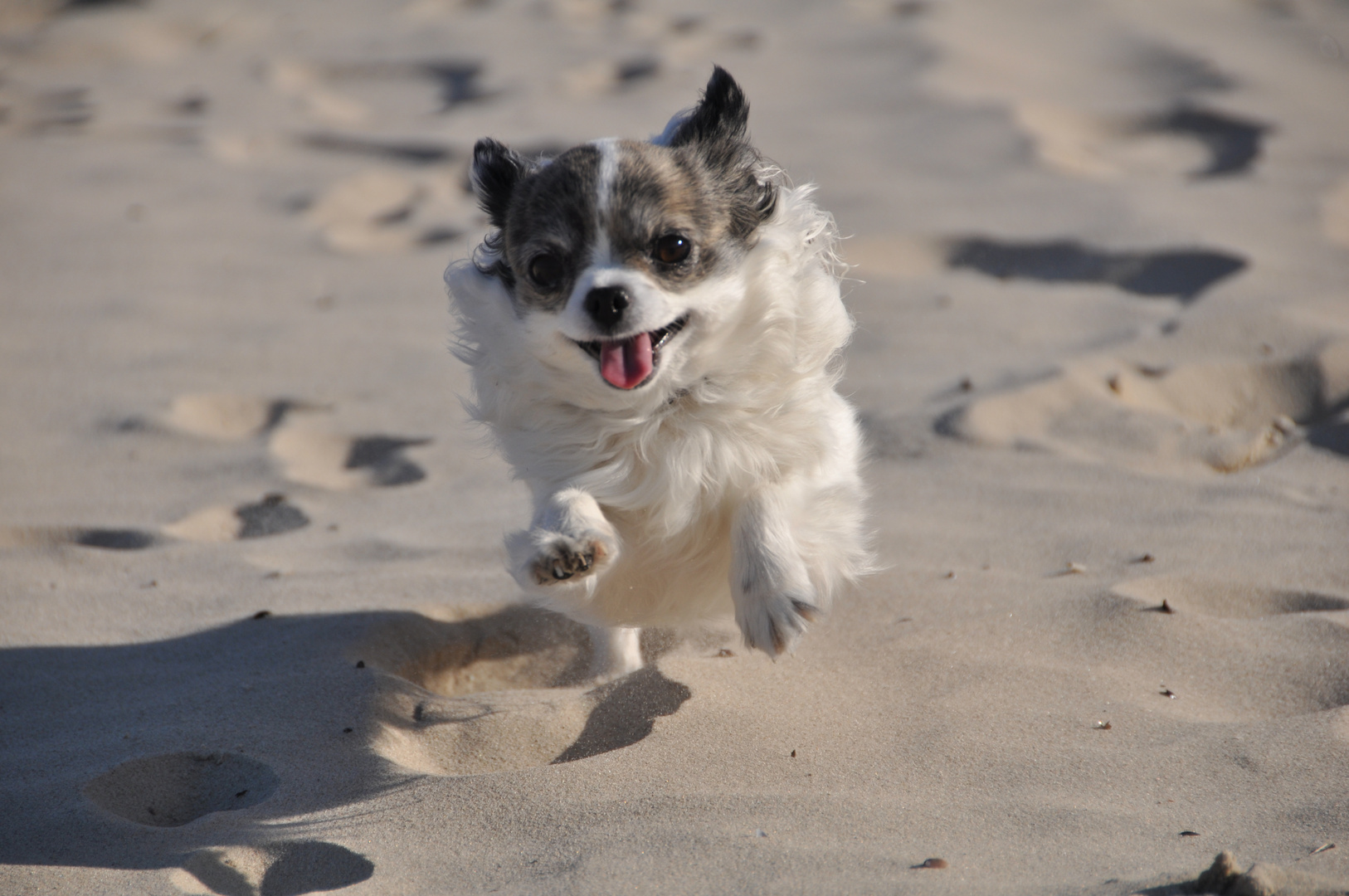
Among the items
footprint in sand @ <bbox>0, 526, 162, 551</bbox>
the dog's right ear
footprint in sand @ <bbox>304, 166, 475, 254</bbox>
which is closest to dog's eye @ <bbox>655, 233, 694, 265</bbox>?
the dog's right ear

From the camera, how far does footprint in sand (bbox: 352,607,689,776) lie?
10.1ft

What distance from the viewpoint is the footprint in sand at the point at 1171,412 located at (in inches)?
177

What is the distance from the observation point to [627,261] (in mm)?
3025

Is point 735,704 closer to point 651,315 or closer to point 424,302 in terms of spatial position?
point 651,315

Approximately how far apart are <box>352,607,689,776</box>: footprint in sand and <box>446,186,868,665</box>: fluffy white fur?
25 centimetres

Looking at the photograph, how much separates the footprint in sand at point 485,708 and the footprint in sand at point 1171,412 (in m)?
2.02

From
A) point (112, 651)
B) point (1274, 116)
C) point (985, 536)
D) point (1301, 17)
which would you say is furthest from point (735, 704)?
point (1301, 17)

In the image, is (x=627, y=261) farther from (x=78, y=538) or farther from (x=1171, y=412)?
(x=1171, y=412)

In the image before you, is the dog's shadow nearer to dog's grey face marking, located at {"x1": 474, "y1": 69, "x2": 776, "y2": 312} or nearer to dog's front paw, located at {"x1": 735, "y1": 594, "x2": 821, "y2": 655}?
dog's front paw, located at {"x1": 735, "y1": 594, "x2": 821, "y2": 655}

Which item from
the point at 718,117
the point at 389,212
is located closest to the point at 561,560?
the point at 718,117

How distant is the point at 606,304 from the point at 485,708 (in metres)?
1.17

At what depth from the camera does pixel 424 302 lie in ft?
21.0

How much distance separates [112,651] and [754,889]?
2372 millimetres

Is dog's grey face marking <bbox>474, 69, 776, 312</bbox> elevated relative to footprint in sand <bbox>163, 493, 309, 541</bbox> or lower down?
elevated
